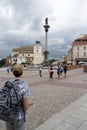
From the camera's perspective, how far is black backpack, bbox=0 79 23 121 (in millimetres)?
3281

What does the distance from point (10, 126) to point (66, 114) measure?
145 inches

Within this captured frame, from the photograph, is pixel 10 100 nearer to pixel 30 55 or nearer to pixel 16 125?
pixel 16 125

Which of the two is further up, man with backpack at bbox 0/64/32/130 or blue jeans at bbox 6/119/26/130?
man with backpack at bbox 0/64/32/130

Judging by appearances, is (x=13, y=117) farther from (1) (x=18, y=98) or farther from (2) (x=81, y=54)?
(2) (x=81, y=54)

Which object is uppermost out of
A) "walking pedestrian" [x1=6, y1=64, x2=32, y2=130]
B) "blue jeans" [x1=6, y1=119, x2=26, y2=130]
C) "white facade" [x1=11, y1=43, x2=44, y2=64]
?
"white facade" [x1=11, y1=43, x2=44, y2=64]

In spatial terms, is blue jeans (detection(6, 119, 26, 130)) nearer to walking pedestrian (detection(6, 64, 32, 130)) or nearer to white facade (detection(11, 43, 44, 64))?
walking pedestrian (detection(6, 64, 32, 130))

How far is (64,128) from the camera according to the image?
5473 millimetres

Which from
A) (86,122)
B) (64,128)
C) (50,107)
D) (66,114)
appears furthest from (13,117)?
(50,107)

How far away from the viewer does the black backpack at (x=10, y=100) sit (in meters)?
3.28

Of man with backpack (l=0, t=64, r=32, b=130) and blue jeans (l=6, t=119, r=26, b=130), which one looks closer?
man with backpack (l=0, t=64, r=32, b=130)

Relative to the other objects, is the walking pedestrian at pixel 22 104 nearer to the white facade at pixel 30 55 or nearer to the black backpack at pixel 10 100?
the black backpack at pixel 10 100

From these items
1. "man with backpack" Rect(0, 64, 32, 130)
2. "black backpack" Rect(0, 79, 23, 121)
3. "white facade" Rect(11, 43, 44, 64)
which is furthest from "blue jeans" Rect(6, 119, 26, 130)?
"white facade" Rect(11, 43, 44, 64)

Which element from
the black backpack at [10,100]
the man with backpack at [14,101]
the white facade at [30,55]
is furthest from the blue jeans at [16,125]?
the white facade at [30,55]

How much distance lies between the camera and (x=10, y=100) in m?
3.28
